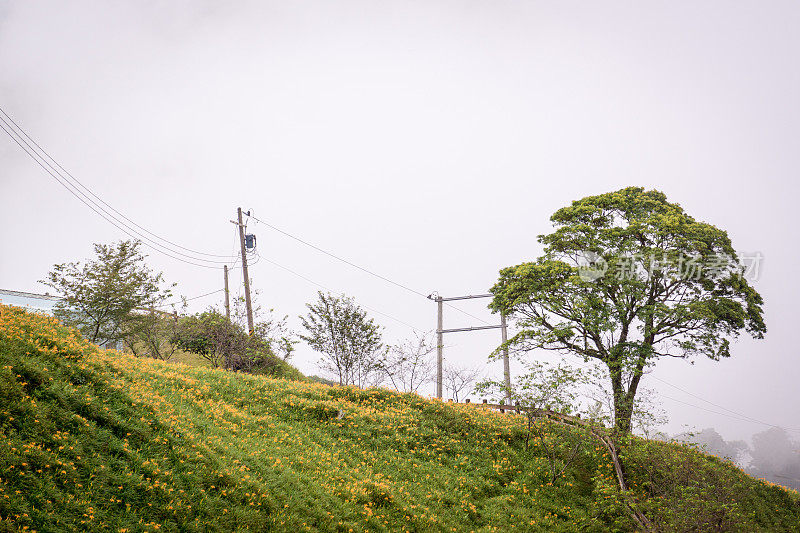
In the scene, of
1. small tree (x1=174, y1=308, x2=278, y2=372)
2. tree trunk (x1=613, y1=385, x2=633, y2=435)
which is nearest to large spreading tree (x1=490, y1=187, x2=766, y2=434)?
tree trunk (x1=613, y1=385, x2=633, y2=435)

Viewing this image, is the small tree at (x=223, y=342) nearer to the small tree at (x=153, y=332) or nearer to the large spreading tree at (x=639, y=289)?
the small tree at (x=153, y=332)

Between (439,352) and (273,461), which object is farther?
A: (439,352)

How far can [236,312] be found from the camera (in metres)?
27.5

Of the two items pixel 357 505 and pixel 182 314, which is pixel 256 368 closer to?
pixel 182 314

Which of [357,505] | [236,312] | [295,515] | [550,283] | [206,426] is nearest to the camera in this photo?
[295,515]

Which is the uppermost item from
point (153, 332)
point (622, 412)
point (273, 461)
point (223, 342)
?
point (153, 332)

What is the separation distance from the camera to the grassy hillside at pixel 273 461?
8789 mm

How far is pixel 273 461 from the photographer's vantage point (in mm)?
12469

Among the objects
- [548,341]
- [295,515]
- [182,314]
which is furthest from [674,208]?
[182,314]

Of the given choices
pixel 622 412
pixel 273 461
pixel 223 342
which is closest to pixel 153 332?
pixel 223 342

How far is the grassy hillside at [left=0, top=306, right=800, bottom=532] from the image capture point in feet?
28.8

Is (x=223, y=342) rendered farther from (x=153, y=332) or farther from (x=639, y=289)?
(x=639, y=289)

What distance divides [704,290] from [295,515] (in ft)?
66.0

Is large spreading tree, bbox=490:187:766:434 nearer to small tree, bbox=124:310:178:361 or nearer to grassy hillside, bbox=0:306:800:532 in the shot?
grassy hillside, bbox=0:306:800:532
